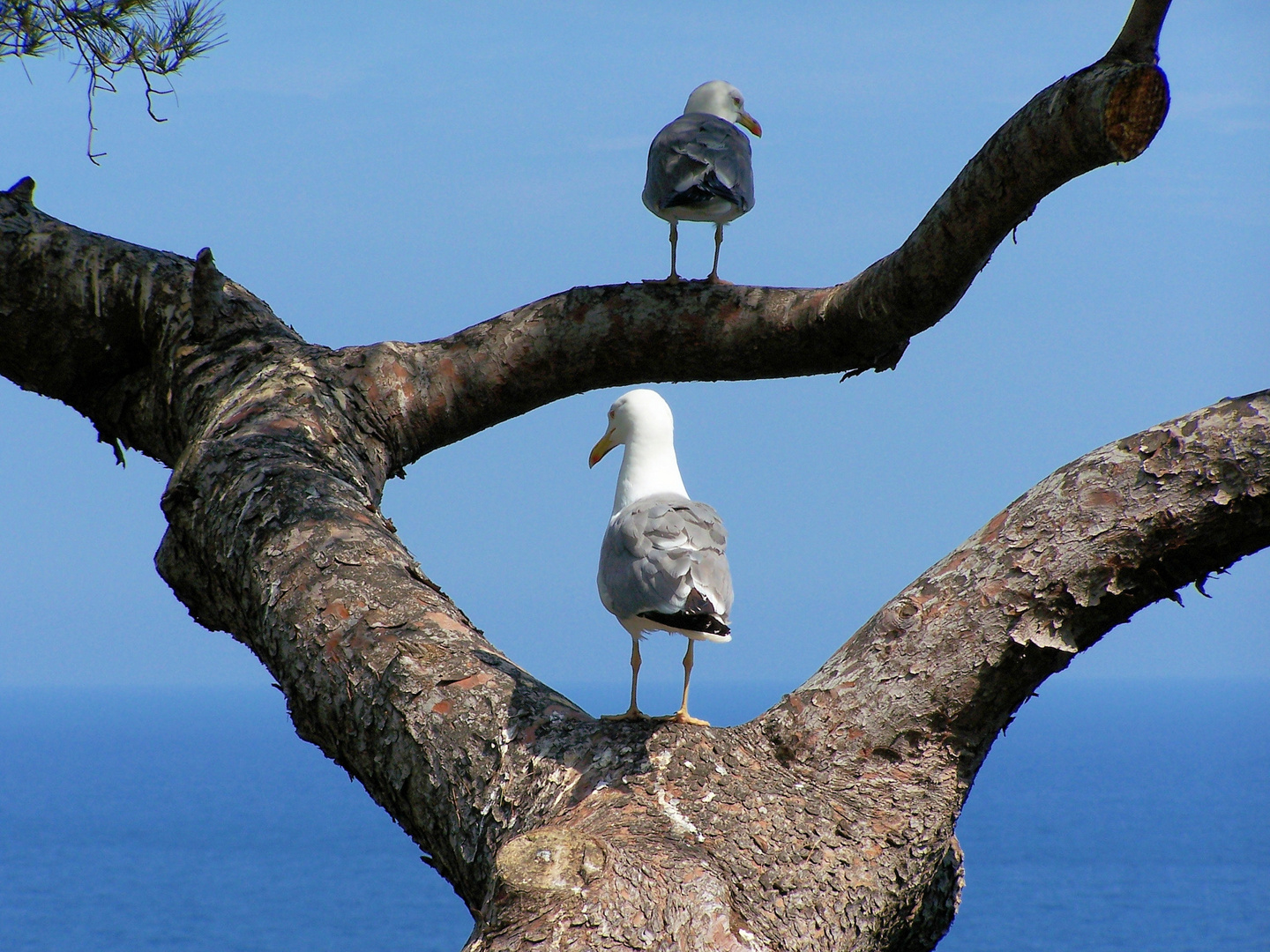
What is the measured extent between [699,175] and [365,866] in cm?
10505

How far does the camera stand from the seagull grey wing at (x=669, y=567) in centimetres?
286

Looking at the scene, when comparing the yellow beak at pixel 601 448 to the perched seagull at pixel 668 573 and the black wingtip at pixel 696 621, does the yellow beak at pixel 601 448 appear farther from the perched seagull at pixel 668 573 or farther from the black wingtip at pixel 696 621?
the black wingtip at pixel 696 621

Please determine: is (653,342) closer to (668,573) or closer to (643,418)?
(643,418)

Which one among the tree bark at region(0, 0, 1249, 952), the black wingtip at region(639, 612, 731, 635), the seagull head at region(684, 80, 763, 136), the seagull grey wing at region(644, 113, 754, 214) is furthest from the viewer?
the seagull head at region(684, 80, 763, 136)

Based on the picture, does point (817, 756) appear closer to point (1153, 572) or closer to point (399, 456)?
point (1153, 572)

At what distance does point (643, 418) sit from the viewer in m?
3.59

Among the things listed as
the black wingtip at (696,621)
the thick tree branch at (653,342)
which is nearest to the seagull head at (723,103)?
the thick tree branch at (653,342)

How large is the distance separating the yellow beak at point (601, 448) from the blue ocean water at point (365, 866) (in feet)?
196

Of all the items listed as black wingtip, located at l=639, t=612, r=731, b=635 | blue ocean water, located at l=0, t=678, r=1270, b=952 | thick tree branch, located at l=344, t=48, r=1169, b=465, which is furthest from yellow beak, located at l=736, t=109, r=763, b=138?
blue ocean water, located at l=0, t=678, r=1270, b=952

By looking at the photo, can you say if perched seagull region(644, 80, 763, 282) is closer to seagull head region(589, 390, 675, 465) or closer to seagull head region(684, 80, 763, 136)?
seagull head region(684, 80, 763, 136)

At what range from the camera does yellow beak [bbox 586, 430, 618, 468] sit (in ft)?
12.8

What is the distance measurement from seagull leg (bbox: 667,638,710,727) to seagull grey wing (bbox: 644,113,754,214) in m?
2.75

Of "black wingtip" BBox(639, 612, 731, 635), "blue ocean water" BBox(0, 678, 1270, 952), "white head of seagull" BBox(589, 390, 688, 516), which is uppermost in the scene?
"blue ocean water" BBox(0, 678, 1270, 952)

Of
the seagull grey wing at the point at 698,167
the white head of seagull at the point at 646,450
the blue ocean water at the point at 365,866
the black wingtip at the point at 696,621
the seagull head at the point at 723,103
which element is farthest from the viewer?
the blue ocean water at the point at 365,866
